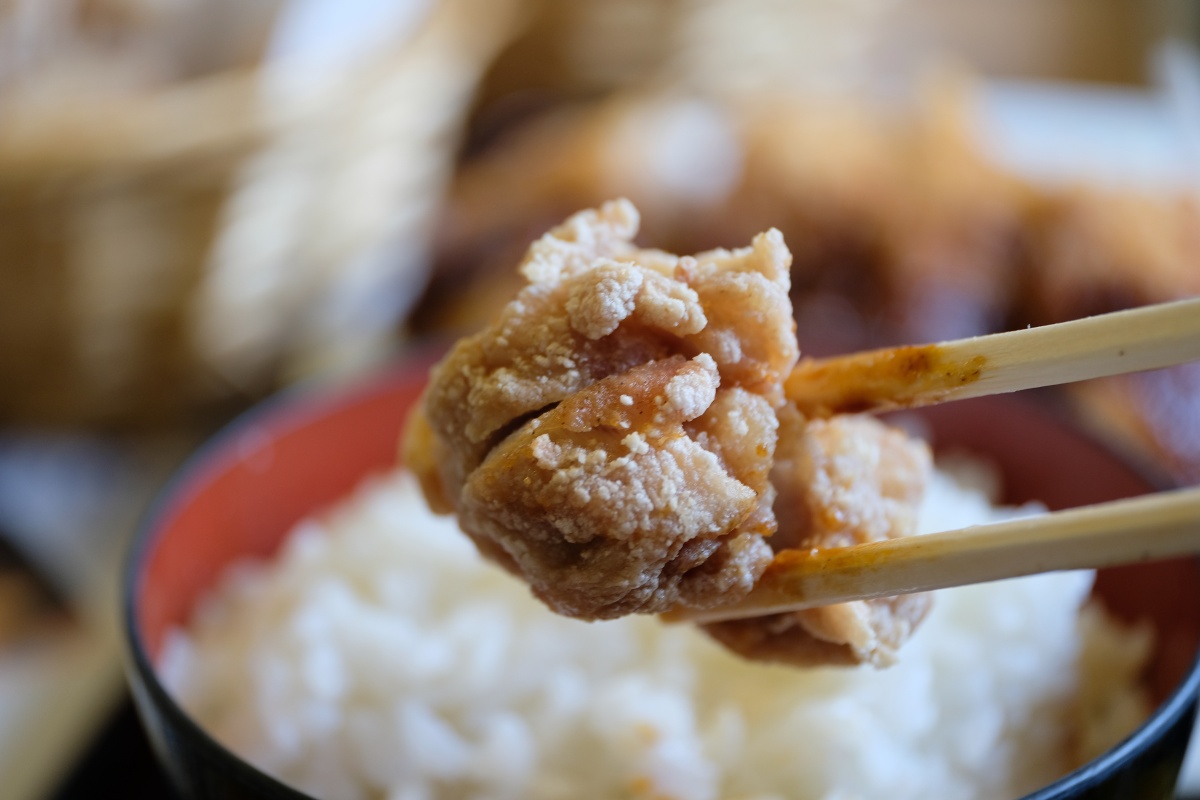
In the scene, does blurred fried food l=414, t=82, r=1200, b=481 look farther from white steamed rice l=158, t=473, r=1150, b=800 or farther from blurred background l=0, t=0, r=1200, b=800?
white steamed rice l=158, t=473, r=1150, b=800

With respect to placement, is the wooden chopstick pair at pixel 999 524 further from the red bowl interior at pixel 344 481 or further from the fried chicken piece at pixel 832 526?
the red bowl interior at pixel 344 481

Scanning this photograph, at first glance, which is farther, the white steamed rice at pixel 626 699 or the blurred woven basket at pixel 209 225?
the blurred woven basket at pixel 209 225

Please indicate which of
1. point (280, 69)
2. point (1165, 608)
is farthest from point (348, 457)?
point (1165, 608)

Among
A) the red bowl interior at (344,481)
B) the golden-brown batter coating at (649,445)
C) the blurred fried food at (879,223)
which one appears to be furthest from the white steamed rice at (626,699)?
the blurred fried food at (879,223)

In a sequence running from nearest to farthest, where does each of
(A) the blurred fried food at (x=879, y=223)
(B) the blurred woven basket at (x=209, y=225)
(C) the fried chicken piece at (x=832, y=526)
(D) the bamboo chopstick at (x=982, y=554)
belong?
(D) the bamboo chopstick at (x=982, y=554)
(C) the fried chicken piece at (x=832, y=526)
(B) the blurred woven basket at (x=209, y=225)
(A) the blurred fried food at (x=879, y=223)

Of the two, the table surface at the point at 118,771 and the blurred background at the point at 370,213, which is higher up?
the blurred background at the point at 370,213

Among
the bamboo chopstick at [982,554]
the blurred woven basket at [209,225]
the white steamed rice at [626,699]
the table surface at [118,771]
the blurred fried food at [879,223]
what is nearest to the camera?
the bamboo chopstick at [982,554]
